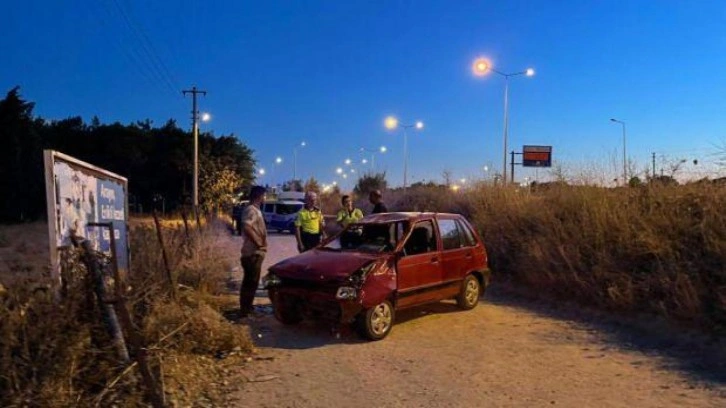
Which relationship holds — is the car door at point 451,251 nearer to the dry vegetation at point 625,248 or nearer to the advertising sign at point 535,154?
the dry vegetation at point 625,248

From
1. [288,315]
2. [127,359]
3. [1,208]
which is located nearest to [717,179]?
[288,315]

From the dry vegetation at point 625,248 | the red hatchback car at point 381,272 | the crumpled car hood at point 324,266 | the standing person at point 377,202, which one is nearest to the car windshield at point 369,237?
the red hatchback car at point 381,272

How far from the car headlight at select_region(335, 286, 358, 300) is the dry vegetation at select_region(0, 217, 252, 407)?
137 centimetres

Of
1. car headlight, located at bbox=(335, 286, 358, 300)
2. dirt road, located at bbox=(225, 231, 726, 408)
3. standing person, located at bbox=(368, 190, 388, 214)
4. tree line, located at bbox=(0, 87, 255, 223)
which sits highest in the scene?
tree line, located at bbox=(0, 87, 255, 223)

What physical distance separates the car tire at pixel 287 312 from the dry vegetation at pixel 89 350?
1372 mm

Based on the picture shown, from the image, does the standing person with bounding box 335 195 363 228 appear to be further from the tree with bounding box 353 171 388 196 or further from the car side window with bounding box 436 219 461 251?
the tree with bounding box 353 171 388 196

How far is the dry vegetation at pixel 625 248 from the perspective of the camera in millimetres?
8477

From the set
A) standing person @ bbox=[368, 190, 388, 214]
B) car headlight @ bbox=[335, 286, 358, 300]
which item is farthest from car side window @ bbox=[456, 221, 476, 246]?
car headlight @ bbox=[335, 286, 358, 300]

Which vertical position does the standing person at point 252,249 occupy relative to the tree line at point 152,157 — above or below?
below

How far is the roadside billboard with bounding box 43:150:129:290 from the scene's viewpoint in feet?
17.1

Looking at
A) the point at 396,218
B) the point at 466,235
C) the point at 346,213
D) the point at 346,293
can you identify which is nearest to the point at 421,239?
the point at 396,218

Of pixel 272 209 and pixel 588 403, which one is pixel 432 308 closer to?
pixel 588 403

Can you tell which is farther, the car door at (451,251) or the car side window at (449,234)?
the car side window at (449,234)

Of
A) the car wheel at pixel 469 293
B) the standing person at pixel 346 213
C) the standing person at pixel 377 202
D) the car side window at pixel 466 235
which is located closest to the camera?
the car wheel at pixel 469 293
